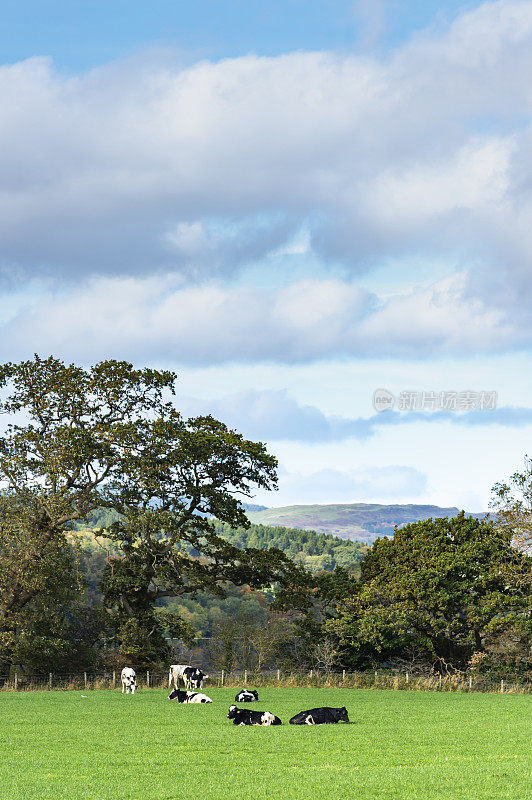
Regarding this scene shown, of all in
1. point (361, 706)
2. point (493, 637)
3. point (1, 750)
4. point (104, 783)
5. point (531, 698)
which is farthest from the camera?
point (493, 637)

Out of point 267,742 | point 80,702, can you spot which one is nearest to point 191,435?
point 80,702

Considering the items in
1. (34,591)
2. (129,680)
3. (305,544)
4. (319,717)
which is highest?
(305,544)

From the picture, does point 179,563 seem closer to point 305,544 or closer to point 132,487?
point 132,487

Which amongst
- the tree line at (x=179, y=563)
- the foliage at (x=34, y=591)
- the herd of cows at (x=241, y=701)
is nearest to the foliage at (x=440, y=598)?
the tree line at (x=179, y=563)

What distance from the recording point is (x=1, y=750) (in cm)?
1686

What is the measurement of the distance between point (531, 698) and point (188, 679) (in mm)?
14956

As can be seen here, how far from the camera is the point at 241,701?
2647cm

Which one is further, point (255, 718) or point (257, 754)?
point (255, 718)

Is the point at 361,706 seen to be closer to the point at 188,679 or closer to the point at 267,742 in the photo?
the point at 188,679

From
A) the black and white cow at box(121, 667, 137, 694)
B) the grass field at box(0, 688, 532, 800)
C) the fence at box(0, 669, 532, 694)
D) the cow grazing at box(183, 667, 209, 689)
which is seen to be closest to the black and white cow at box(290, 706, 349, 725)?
the grass field at box(0, 688, 532, 800)

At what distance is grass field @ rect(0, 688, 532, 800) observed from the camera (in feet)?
40.3

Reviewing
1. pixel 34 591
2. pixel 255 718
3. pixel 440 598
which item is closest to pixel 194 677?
pixel 34 591

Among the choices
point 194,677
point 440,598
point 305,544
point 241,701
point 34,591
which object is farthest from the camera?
point 305,544

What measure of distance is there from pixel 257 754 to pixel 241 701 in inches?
444
